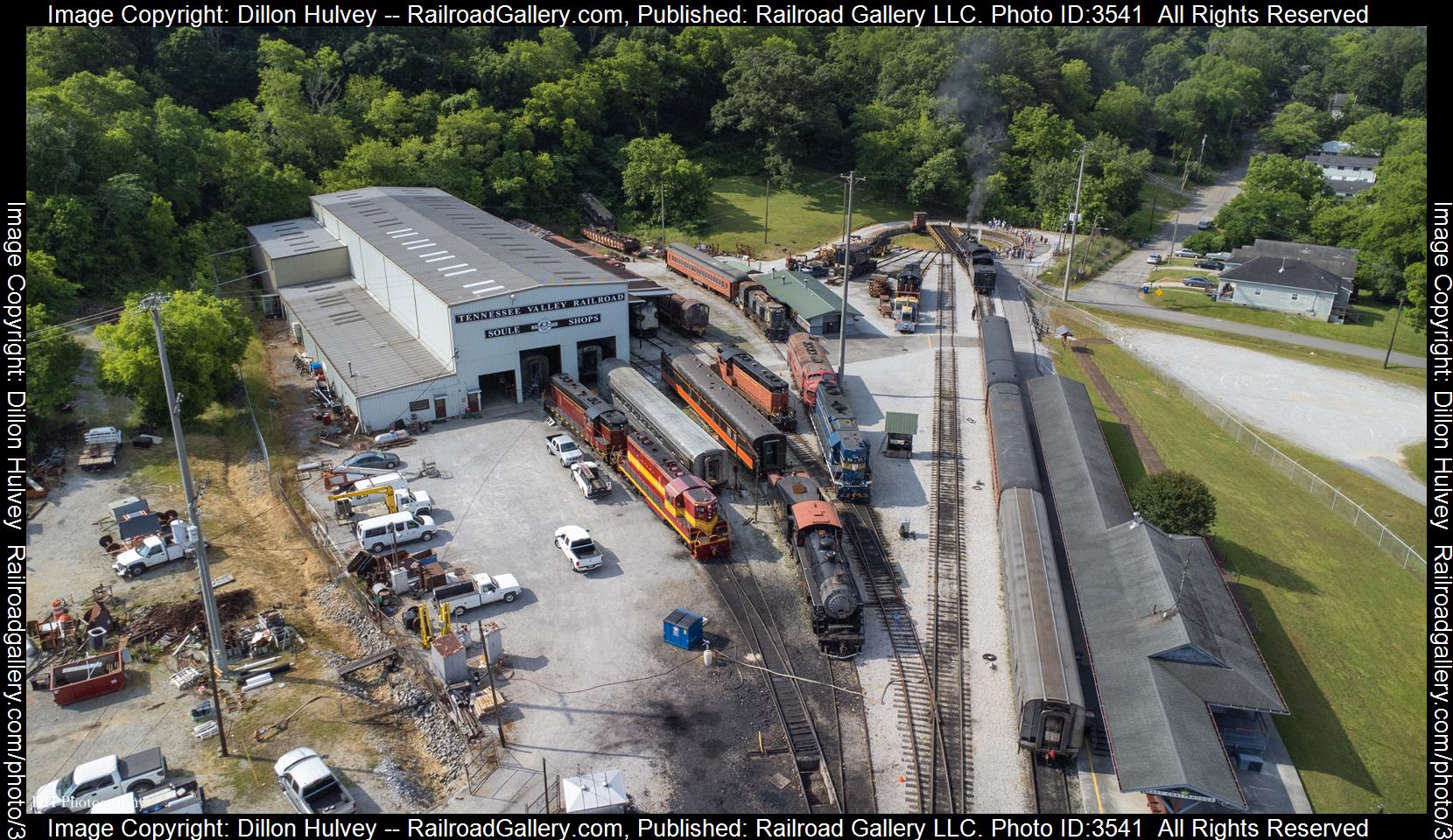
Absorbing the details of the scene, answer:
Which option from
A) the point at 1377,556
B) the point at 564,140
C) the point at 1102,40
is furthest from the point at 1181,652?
the point at 1102,40

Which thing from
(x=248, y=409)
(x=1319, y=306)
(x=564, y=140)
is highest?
(x=564, y=140)

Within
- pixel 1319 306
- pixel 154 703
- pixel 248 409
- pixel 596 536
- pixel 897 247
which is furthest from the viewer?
pixel 897 247

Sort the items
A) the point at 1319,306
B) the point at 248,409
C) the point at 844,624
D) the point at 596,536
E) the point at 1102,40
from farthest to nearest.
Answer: the point at 1102,40
the point at 1319,306
the point at 248,409
the point at 596,536
the point at 844,624

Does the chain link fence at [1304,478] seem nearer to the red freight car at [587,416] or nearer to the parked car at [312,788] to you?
the red freight car at [587,416]

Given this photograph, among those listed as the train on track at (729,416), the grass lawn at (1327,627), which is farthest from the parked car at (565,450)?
the grass lawn at (1327,627)

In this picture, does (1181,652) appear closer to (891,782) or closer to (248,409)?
(891,782)

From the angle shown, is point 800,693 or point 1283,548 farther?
point 1283,548

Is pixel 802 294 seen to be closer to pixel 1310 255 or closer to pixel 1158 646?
pixel 1158 646
